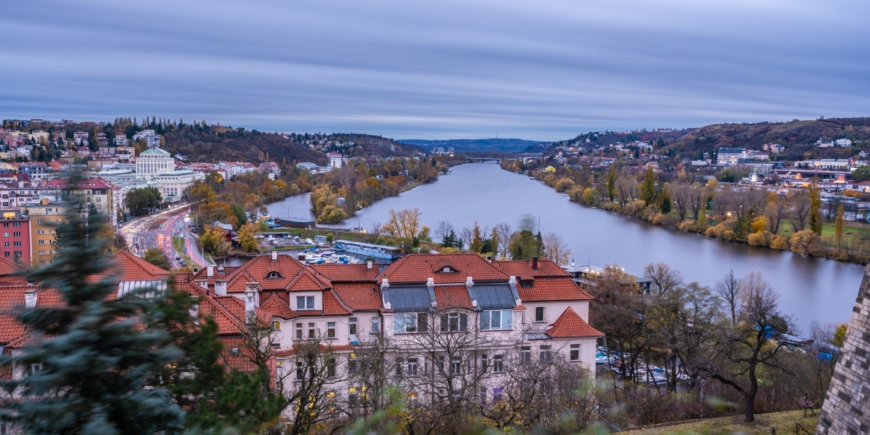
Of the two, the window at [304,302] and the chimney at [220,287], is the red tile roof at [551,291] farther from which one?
the chimney at [220,287]

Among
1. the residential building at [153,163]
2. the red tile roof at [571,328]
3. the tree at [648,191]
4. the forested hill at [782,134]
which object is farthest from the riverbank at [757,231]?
the forested hill at [782,134]

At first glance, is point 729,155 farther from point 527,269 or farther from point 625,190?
point 527,269

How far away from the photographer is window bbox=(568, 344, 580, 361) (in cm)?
647

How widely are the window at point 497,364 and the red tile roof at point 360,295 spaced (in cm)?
119

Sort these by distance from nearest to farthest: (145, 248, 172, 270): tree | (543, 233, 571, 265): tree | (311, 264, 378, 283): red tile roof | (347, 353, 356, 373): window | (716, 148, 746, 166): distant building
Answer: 1. (347, 353, 356, 373): window
2. (311, 264, 378, 283): red tile roof
3. (145, 248, 172, 270): tree
4. (543, 233, 571, 265): tree
5. (716, 148, 746, 166): distant building

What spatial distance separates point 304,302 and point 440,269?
1371 millimetres

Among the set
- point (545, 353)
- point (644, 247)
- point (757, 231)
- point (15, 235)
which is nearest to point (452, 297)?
point (545, 353)

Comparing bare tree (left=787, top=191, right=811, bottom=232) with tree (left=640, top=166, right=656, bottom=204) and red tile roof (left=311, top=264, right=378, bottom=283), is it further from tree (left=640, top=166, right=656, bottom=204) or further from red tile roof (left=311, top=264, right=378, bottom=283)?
red tile roof (left=311, top=264, right=378, bottom=283)

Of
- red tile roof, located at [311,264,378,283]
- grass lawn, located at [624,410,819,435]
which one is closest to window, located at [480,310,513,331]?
red tile roof, located at [311,264,378,283]

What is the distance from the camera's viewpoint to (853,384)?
6.29 ft

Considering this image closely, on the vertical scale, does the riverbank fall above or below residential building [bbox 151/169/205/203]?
below

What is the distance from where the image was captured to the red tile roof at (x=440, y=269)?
21.3 ft

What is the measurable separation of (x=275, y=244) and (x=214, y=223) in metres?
2.66

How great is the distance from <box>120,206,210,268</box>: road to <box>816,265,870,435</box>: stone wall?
1490cm
